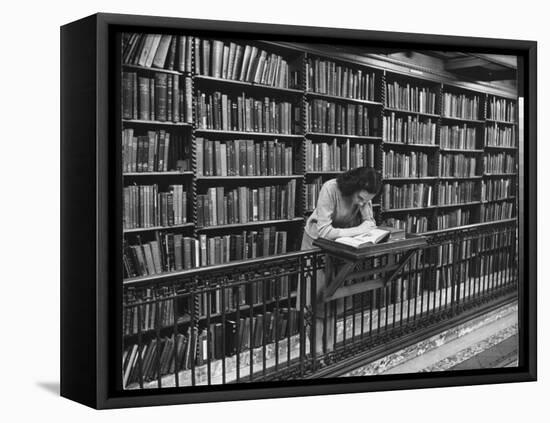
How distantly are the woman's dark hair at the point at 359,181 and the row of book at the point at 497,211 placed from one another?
31.3 inches

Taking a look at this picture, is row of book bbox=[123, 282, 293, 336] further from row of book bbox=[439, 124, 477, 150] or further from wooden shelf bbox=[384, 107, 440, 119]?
row of book bbox=[439, 124, 477, 150]

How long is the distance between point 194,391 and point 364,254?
4.09ft

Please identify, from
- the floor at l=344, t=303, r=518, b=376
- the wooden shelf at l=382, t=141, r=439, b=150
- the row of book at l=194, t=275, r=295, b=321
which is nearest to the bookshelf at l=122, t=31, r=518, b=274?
the wooden shelf at l=382, t=141, r=439, b=150

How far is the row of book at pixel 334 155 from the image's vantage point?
5484mm

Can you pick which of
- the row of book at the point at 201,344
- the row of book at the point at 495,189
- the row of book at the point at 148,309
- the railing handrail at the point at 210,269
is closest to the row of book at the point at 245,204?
the railing handrail at the point at 210,269

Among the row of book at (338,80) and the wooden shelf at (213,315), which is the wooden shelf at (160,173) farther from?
the row of book at (338,80)

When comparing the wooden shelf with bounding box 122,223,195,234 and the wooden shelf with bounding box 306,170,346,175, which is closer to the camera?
the wooden shelf with bounding box 122,223,195,234

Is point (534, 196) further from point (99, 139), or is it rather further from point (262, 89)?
point (99, 139)

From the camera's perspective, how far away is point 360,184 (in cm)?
564

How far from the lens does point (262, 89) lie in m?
5.36

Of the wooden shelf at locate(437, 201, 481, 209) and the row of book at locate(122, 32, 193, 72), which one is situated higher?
the row of book at locate(122, 32, 193, 72)

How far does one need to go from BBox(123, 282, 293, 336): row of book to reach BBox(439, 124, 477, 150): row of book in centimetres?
133

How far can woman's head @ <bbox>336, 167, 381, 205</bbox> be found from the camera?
5.58 metres

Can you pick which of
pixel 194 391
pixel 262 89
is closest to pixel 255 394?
pixel 194 391
